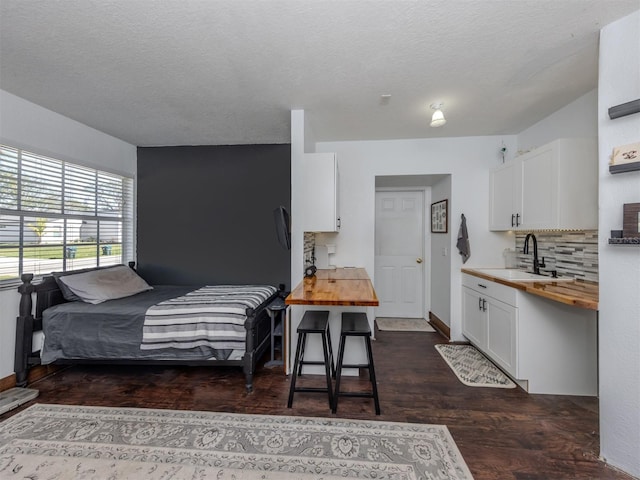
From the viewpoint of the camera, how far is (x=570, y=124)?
2746mm

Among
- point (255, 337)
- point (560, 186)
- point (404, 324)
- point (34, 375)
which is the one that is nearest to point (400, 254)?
point (404, 324)

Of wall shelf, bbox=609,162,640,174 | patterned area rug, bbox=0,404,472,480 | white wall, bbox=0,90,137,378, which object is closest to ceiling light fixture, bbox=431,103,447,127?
wall shelf, bbox=609,162,640,174

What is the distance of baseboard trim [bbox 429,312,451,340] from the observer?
3656mm

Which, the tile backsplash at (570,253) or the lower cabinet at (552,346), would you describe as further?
the tile backsplash at (570,253)

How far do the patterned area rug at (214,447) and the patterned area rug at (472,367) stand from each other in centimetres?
87

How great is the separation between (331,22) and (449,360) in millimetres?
3191

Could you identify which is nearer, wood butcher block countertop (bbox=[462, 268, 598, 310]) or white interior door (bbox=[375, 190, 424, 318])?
wood butcher block countertop (bbox=[462, 268, 598, 310])

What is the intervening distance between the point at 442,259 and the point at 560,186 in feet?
5.53

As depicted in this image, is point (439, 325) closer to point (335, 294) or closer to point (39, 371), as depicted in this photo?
point (335, 294)

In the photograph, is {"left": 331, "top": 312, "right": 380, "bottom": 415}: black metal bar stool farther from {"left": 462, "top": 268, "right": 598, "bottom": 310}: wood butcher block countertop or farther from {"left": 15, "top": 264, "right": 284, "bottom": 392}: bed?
{"left": 462, "top": 268, "right": 598, "bottom": 310}: wood butcher block countertop

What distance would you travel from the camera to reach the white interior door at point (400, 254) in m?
4.49

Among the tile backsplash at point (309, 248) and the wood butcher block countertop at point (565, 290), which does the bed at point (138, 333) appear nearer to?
the tile backsplash at point (309, 248)

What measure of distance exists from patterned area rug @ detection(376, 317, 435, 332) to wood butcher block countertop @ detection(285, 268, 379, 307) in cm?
126

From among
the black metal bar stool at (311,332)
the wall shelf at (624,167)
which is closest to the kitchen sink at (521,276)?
the wall shelf at (624,167)
